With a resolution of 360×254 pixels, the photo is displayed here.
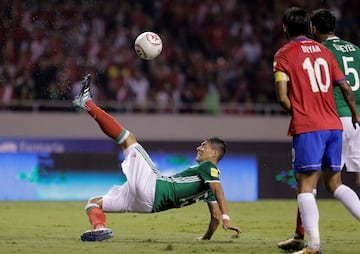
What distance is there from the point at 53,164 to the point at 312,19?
30.2ft

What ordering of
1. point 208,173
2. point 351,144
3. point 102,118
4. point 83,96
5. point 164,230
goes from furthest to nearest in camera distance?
1. point 164,230
2. point 83,96
3. point 102,118
4. point 208,173
5. point 351,144

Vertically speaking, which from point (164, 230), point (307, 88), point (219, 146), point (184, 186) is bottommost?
point (164, 230)

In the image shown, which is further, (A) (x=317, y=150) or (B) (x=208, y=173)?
(B) (x=208, y=173)

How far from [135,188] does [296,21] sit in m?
2.33

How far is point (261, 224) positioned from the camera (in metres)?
11.7

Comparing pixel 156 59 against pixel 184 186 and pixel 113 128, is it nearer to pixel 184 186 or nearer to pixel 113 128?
pixel 113 128

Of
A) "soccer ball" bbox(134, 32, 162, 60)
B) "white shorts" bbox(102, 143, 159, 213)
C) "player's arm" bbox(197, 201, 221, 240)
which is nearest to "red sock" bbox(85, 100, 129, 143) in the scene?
"white shorts" bbox(102, 143, 159, 213)

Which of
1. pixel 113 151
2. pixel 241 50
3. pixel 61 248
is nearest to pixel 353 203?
pixel 61 248

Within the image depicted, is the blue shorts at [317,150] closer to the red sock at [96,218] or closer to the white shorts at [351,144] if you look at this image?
the white shorts at [351,144]

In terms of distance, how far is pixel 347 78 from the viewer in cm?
859

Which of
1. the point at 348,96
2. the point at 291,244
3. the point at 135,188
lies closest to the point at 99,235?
the point at 135,188

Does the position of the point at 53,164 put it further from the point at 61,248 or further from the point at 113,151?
the point at 61,248

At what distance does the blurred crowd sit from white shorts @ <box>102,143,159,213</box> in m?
9.24

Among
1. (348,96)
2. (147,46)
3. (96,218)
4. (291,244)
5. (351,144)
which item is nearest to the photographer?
(348,96)
